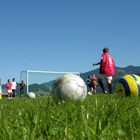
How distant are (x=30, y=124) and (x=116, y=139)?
3.72 ft

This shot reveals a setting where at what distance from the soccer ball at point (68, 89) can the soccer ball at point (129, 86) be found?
8.01 ft

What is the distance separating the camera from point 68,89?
7477 millimetres

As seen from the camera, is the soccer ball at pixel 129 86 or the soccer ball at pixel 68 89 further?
the soccer ball at pixel 129 86

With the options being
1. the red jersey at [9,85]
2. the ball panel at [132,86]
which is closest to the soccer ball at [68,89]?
the ball panel at [132,86]

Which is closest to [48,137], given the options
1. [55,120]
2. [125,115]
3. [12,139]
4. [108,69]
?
[12,139]

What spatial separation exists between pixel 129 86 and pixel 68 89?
298cm

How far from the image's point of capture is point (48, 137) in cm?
305

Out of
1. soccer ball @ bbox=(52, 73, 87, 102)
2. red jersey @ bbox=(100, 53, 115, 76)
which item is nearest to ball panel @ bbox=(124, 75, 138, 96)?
soccer ball @ bbox=(52, 73, 87, 102)

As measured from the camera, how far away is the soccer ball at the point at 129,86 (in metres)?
9.91

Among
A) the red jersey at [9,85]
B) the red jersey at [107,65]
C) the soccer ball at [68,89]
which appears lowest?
the soccer ball at [68,89]

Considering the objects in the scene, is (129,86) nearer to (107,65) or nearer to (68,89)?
(68,89)

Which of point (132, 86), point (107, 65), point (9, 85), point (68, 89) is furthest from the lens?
point (9, 85)

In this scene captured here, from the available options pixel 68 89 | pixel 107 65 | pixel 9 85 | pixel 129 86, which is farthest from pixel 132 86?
pixel 9 85

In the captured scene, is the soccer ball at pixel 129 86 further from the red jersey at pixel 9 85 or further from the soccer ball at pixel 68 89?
the red jersey at pixel 9 85
